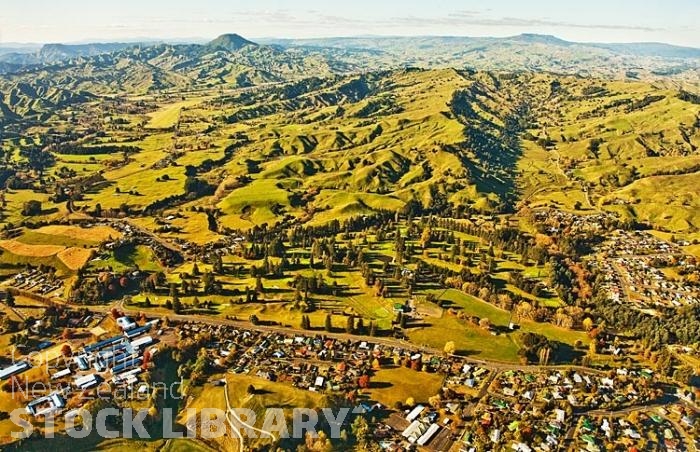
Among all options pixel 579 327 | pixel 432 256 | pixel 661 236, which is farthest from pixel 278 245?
pixel 661 236

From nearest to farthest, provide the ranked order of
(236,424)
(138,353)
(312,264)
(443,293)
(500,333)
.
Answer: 1. (236,424)
2. (138,353)
3. (500,333)
4. (443,293)
5. (312,264)

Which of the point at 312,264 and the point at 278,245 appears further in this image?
the point at 278,245

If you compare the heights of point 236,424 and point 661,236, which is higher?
point 661,236

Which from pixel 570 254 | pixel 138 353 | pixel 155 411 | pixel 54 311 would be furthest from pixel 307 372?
pixel 570 254

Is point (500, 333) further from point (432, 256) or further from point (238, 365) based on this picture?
point (238, 365)

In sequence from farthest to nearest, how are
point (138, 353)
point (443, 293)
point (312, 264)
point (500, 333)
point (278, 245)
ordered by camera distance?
1. point (278, 245)
2. point (312, 264)
3. point (443, 293)
4. point (500, 333)
5. point (138, 353)

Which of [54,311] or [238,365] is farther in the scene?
[54,311]

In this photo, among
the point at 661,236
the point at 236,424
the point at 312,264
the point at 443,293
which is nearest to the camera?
the point at 236,424

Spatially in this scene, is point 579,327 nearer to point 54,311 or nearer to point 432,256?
point 432,256

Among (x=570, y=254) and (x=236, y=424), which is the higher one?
(x=570, y=254)
